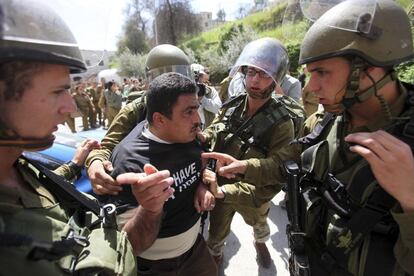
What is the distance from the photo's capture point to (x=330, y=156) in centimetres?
149

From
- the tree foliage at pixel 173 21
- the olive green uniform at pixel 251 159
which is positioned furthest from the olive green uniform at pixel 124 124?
the tree foliage at pixel 173 21

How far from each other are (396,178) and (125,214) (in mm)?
1257

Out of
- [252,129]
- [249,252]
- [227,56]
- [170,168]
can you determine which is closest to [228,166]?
[170,168]

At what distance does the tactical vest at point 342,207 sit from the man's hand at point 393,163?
5.3 inches

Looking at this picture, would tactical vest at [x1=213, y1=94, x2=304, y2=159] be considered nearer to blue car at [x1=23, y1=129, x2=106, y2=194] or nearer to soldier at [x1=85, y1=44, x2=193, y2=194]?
soldier at [x1=85, y1=44, x2=193, y2=194]

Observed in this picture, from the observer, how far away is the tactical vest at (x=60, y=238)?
792 millimetres

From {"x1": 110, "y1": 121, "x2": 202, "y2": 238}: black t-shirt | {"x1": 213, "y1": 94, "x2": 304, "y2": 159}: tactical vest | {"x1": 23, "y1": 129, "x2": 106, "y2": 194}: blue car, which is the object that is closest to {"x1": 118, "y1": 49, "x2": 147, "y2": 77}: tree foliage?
{"x1": 23, "y1": 129, "x2": 106, "y2": 194}: blue car

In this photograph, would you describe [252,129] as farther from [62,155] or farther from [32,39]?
[62,155]

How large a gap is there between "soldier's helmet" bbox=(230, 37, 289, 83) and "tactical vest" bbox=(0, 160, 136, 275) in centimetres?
180

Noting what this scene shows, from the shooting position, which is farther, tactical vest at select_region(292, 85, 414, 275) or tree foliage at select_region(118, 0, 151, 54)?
tree foliage at select_region(118, 0, 151, 54)

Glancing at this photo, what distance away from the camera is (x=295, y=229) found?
1.60m

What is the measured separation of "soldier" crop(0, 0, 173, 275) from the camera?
2.69 ft

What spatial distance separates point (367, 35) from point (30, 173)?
1.56 meters

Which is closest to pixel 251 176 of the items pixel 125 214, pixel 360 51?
pixel 125 214
